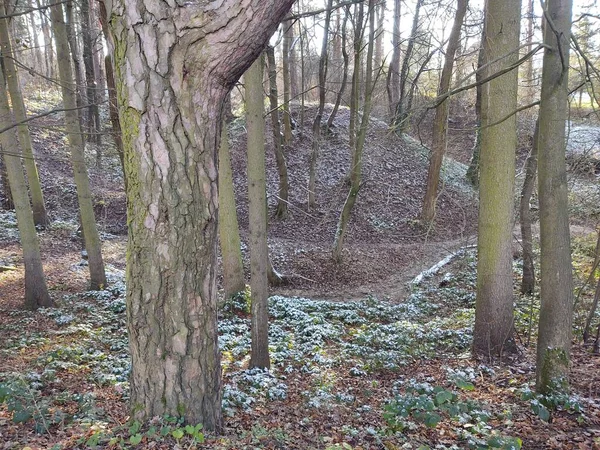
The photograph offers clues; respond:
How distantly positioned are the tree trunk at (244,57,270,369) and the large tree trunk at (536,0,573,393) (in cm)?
316

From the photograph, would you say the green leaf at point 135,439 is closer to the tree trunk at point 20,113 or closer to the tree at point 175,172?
the tree at point 175,172

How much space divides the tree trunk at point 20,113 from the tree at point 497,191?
220 inches

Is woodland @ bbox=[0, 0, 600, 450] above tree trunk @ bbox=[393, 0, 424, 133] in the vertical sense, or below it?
below

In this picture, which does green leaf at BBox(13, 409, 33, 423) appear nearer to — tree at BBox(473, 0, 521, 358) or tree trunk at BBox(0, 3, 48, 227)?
tree trunk at BBox(0, 3, 48, 227)

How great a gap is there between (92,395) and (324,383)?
2726mm

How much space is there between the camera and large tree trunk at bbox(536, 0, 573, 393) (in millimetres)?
4039

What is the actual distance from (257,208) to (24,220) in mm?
4533

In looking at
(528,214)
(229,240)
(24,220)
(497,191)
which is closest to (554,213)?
(497,191)

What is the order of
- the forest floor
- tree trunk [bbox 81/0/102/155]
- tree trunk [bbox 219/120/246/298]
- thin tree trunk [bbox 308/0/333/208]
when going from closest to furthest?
the forest floor
tree trunk [bbox 219/120/246/298]
tree trunk [bbox 81/0/102/155]
thin tree trunk [bbox 308/0/333/208]

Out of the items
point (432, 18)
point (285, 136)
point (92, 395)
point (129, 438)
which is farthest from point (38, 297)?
point (285, 136)

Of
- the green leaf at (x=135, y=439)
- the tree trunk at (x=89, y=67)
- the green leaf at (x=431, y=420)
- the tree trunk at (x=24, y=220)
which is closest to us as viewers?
the green leaf at (x=135, y=439)

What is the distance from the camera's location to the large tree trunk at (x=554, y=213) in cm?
404

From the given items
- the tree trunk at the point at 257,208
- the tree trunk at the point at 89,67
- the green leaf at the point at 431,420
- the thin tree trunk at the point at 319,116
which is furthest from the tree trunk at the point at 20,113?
the thin tree trunk at the point at 319,116

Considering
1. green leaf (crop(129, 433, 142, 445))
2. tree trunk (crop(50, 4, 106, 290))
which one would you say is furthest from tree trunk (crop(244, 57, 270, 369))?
tree trunk (crop(50, 4, 106, 290))
